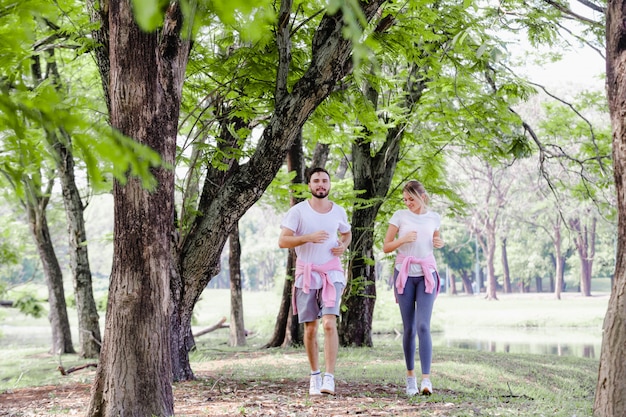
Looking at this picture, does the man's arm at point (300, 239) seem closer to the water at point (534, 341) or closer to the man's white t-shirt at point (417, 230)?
the man's white t-shirt at point (417, 230)

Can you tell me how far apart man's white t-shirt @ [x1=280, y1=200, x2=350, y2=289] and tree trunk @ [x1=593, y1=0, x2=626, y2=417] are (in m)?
2.32

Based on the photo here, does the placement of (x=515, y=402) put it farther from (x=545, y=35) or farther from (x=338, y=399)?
(x=545, y=35)

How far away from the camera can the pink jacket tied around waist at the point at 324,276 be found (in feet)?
19.5

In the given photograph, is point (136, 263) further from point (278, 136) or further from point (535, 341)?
point (535, 341)

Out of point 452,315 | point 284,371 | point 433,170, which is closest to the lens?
point 284,371

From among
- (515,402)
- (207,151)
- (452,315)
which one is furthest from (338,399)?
(452,315)

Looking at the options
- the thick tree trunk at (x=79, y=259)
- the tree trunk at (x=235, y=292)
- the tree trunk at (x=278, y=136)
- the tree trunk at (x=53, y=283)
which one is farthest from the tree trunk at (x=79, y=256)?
the tree trunk at (x=278, y=136)

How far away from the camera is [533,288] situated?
3253 inches

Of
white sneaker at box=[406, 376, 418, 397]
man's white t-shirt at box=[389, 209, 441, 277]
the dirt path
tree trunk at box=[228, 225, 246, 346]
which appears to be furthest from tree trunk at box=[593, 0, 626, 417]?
tree trunk at box=[228, 225, 246, 346]

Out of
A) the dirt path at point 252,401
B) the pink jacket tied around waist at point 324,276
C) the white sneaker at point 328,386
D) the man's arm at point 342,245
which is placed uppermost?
the man's arm at point 342,245

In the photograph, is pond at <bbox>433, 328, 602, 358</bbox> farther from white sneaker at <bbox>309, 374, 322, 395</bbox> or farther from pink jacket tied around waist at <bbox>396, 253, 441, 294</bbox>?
white sneaker at <bbox>309, 374, 322, 395</bbox>

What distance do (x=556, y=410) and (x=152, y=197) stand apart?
11.1 feet

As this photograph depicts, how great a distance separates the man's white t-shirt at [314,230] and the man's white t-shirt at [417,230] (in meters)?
0.58

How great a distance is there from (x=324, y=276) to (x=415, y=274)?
0.84 meters
